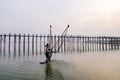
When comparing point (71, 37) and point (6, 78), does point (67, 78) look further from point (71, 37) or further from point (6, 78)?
point (71, 37)

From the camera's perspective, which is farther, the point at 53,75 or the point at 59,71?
the point at 59,71

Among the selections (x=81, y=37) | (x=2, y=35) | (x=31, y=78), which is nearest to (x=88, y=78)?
(x=31, y=78)

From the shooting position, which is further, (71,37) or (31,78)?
(71,37)

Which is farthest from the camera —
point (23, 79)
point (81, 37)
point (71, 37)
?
point (81, 37)

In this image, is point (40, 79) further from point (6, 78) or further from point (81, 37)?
point (81, 37)

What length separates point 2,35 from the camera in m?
37.8

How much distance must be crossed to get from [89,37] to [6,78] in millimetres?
38496

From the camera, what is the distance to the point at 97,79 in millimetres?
14758

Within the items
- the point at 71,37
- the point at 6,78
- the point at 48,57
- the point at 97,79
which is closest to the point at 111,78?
the point at 97,79

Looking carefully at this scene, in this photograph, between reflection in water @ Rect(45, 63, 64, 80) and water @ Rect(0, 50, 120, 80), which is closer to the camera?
reflection in water @ Rect(45, 63, 64, 80)

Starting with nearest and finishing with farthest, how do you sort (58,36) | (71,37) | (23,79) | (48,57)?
(23,79)
(48,57)
(58,36)
(71,37)

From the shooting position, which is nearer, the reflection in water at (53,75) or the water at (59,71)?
the reflection in water at (53,75)

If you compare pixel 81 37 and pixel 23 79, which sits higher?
pixel 81 37

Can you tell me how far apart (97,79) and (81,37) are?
117 feet
